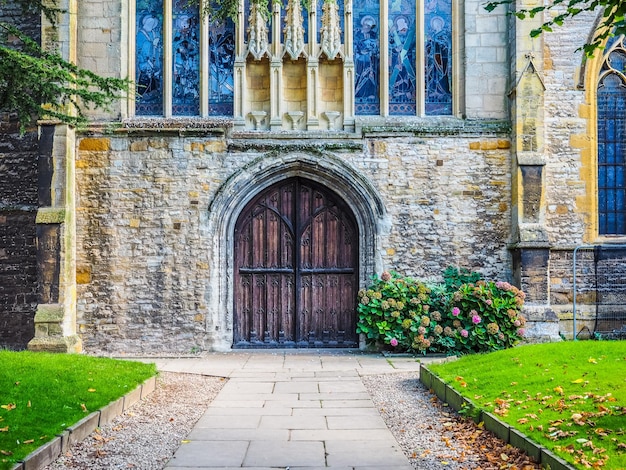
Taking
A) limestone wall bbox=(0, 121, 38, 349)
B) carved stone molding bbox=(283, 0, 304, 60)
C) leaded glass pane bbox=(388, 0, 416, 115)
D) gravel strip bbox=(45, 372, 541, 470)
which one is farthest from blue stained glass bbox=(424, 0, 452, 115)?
limestone wall bbox=(0, 121, 38, 349)

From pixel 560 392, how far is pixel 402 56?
297 inches

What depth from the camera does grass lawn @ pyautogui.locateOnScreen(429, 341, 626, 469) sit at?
4598mm

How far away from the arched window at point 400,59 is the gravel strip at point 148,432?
6.15m

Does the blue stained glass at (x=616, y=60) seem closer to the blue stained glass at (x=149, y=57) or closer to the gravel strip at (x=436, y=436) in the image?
the gravel strip at (x=436, y=436)

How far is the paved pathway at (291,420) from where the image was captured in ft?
16.5

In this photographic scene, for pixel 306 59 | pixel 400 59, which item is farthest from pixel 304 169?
pixel 400 59

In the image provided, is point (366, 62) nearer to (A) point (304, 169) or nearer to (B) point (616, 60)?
(A) point (304, 169)

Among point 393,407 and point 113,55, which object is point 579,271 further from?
point 113,55

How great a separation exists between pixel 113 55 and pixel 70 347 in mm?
4935

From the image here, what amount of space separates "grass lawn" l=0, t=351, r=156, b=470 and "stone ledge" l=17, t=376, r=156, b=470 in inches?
2.2

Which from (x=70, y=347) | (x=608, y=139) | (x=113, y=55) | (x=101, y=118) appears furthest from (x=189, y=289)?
(x=608, y=139)

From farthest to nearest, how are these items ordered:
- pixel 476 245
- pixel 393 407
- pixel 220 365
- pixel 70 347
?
pixel 476 245 → pixel 70 347 → pixel 220 365 → pixel 393 407

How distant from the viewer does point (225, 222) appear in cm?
1160

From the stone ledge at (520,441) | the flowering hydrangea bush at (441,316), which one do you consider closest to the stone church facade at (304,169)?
the flowering hydrangea bush at (441,316)
